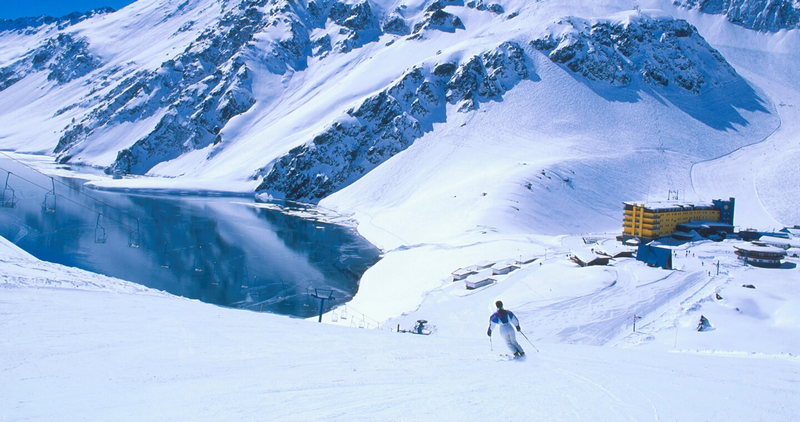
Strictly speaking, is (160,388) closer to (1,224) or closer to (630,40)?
(1,224)

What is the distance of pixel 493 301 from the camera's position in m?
29.6

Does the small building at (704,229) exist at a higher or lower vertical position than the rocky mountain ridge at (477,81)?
lower

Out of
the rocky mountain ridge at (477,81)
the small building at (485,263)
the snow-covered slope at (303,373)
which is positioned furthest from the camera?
the rocky mountain ridge at (477,81)

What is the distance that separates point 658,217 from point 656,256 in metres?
13.8

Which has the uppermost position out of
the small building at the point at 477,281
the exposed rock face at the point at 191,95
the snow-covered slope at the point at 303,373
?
the exposed rock face at the point at 191,95

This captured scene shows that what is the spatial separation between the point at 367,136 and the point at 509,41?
41506 mm

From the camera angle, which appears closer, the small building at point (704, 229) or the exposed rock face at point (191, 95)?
the small building at point (704, 229)

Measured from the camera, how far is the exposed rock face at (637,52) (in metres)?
105

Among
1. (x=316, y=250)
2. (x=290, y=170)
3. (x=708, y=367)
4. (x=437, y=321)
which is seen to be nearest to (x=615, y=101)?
A: (x=290, y=170)

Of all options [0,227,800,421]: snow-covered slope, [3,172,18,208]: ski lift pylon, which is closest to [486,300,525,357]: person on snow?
[0,227,800,421]: snow-covered slope

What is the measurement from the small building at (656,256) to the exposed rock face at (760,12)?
460 feet

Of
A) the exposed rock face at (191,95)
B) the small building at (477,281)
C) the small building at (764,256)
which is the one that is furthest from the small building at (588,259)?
the exposed rock face at (191,95)

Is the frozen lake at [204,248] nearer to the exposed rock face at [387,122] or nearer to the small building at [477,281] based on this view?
the small building at [477,281]

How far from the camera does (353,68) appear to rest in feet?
438
